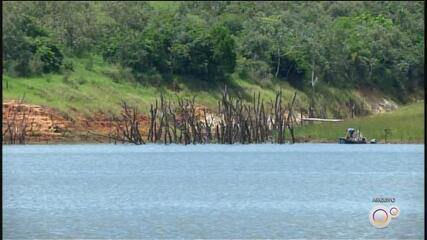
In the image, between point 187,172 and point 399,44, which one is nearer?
point 187,172

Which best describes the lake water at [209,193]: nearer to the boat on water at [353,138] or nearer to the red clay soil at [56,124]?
the boat on water at [353,138]

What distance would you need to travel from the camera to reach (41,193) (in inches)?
2147

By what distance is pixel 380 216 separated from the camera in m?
42.1

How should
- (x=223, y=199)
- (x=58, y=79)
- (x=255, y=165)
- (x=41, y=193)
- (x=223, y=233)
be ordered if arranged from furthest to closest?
(x=58, y=79), (x=255, y=165), (x=41, y=193), (x=223, y=199), (x=223, y=233)

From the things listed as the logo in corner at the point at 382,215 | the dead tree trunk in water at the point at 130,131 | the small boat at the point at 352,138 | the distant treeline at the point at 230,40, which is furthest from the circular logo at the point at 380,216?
the distant treeline at the point at 230,40

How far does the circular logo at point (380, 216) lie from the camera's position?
38944mm

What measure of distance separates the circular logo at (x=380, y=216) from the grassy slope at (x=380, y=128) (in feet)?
211

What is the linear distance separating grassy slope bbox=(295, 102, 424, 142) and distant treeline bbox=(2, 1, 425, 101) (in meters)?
24.0

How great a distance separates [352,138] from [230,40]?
1305 inches

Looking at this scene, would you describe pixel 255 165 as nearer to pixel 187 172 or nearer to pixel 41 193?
pixel 187 172

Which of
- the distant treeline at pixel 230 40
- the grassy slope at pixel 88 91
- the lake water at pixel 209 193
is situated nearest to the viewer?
the lake water at pixel 209 193

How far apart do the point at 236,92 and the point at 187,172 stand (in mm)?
71817

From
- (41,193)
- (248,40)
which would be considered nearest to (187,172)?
(41,193)

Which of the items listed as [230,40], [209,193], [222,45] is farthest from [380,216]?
[230,40]
